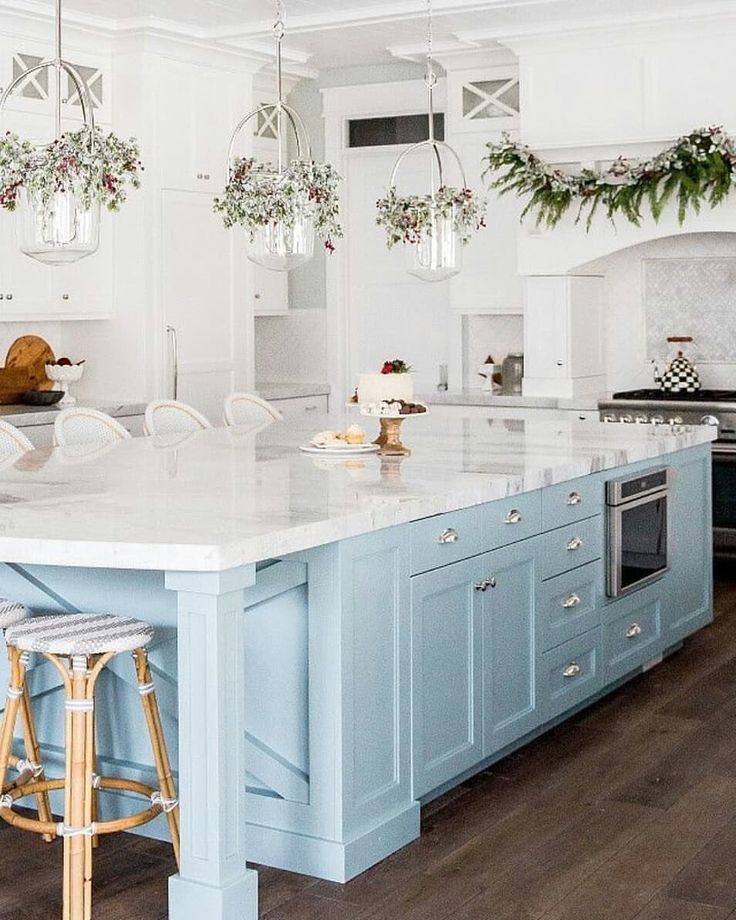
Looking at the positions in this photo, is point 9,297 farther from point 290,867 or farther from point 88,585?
point 290,867

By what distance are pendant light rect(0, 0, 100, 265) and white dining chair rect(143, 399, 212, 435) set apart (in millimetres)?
1673

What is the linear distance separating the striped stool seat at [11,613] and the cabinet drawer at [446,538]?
0.97 m

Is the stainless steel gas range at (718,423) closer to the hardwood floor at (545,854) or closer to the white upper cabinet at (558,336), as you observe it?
the white upper cabinet at (558,336)

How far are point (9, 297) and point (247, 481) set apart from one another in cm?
322

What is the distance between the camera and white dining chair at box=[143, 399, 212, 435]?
18.2 feet

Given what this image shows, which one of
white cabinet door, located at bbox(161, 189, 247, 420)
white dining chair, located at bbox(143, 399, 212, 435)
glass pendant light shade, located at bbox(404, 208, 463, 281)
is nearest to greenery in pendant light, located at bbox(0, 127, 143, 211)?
glass pendant light shade, located at bbox(404, 208, 463, 281)

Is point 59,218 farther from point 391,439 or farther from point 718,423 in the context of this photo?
point 718,423

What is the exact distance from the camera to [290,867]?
3.40 m

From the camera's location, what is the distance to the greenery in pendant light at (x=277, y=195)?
4.53m

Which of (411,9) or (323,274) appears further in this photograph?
(323,274)

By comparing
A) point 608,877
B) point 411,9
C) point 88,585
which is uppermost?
point 411,9

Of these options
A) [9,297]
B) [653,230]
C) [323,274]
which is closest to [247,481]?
[9,297]

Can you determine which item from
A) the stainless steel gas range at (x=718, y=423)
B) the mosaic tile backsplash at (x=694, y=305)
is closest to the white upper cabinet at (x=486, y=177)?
the mosaic tile backsplash at (x=694, y=305)

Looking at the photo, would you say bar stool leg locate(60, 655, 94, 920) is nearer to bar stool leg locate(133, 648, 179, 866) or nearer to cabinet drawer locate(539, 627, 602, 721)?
bar stool leg locate(133, 648, 179, 866)
